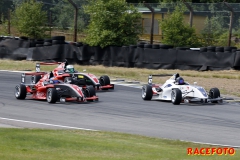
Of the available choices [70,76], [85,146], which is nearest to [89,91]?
[70,76]

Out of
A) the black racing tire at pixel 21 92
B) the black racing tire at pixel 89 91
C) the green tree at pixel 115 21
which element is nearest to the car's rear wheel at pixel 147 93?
the black racing tire at pixel 89 91

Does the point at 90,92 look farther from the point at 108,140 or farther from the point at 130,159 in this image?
the point at 130,159

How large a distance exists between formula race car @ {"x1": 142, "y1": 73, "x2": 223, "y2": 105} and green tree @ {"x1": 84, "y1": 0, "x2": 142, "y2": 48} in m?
13.1

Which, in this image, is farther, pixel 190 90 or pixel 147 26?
pixel 147 26

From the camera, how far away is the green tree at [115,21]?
1309 inches

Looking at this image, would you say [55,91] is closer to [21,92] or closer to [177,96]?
[21,92]

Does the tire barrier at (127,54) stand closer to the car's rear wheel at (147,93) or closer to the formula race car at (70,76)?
the formula race car at (70,76)

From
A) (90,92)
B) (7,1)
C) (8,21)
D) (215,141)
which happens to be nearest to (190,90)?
(90,92)

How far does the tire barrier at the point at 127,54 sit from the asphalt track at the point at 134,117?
8.98 m

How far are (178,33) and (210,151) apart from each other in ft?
74.5

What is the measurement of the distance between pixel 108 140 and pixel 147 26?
27.1 meters

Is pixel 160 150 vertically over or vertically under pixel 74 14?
under

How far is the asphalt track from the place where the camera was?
1384 cm

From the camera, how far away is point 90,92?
19281mm
